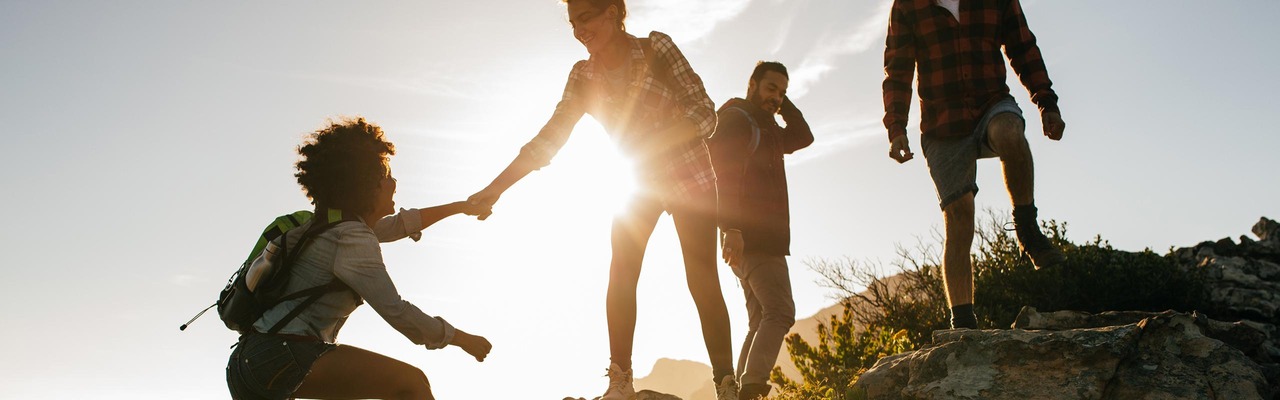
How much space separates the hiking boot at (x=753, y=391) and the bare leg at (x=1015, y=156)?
5.63 feet

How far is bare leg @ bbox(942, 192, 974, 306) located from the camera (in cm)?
446

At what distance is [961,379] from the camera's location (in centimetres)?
368

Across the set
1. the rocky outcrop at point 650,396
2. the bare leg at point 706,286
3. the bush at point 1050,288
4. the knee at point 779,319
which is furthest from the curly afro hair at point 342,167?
the bush at point 1050,288

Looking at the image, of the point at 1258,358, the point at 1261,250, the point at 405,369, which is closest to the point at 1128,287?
the point at 1261,250

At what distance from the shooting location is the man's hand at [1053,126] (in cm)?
459

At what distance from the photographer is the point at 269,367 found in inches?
109

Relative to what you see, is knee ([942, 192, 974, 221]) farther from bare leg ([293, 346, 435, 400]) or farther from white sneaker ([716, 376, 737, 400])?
bare leg ([293, 346, 435, 400])

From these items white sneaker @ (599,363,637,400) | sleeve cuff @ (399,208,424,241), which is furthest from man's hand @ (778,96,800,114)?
sleeve cuff @ (399,208,424,241)

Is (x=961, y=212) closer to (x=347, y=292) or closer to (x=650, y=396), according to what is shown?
(x=650, y=396)

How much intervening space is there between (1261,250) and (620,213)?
13.4 metres

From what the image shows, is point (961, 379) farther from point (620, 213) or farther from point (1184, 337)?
point (620, 213)

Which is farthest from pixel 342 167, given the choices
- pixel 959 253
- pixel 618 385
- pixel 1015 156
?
pixel 1015 156

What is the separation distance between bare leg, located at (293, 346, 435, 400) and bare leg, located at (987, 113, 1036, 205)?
318 cm

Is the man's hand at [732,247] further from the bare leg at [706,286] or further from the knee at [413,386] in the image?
the knee at [413,386]
